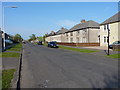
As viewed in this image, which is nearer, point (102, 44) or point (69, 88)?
point (69, 88)

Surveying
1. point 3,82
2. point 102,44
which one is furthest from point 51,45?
point 3,82

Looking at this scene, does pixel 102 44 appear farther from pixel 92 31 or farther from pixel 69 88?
pixel 69 88

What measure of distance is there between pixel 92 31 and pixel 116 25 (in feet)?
40.3

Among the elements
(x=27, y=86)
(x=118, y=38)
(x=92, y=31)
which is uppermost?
(x=92, y=31)

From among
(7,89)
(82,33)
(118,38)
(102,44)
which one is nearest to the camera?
(7,89)

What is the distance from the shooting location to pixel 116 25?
28.9 m

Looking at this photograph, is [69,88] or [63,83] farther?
[63,83]

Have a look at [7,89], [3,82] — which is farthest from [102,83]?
[3,82]

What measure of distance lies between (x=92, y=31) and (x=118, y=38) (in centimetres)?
1322

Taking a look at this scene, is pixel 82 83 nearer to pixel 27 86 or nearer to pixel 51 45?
pixel 27 86

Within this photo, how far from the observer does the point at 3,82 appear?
17.5ft

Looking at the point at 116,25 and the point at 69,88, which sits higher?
the point at 116,25

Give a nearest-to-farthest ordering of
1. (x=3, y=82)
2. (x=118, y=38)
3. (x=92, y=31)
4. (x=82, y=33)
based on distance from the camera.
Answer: (x=3, y=82) → (x=118, y=38) → (x=92, y=31) → (x=82, y=33)

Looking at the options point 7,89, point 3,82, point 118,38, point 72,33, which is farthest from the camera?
point 72,33
